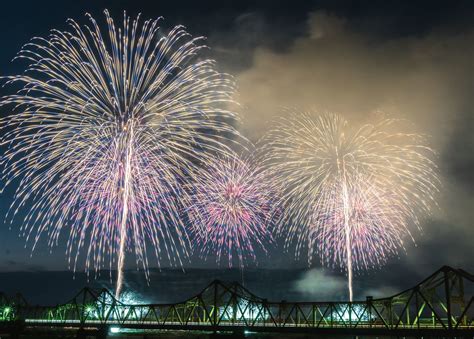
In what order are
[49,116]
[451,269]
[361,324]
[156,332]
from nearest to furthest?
[451,269] → [49,116] → [361,324] → [156,332]

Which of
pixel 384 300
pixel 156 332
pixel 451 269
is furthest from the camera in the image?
pixel 156 332

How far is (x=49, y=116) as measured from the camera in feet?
166

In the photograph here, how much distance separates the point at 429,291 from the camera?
52250 mm

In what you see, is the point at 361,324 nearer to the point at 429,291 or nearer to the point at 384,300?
the point at 384,300

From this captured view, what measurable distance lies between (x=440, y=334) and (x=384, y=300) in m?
10.5

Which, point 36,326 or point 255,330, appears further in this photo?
point 36,326

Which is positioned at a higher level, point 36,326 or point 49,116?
point 49,116

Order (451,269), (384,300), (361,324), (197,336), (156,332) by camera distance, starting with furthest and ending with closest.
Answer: (197,336)
(156,332)
(361,324)
(384,300)
(451,269)

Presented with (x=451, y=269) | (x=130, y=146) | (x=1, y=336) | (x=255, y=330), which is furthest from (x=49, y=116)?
(x=1, y=336)

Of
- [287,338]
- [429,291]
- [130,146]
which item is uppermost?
[130,146]

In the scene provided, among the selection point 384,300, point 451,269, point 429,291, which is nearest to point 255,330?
point 384,300

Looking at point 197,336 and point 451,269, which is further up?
point 451,269

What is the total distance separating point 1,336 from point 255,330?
161 ft

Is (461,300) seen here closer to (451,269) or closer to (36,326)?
(451,269)
